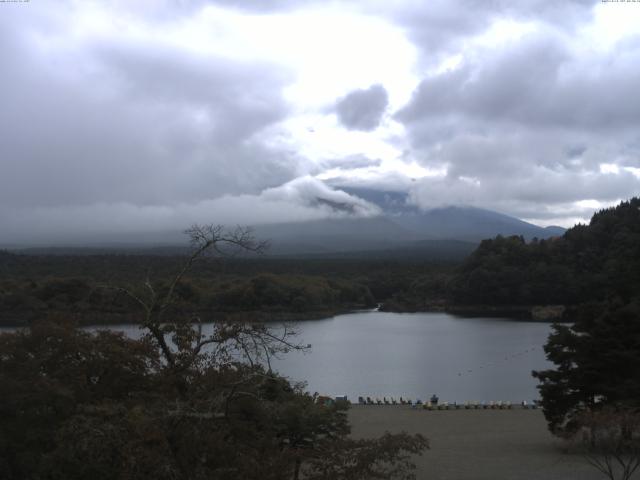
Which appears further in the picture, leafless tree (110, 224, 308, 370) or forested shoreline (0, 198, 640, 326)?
forested shoreline (0, 198, 640, 326)

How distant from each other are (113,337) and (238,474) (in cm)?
339

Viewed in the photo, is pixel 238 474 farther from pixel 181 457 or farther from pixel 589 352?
pixel 589 352

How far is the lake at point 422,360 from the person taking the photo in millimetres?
24250

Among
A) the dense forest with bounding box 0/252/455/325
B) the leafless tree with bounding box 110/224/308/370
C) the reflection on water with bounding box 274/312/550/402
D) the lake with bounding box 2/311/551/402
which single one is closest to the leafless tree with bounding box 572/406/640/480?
the leafless tree with bounding box 110/224/308/370

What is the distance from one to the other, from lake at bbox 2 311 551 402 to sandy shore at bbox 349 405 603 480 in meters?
3.68

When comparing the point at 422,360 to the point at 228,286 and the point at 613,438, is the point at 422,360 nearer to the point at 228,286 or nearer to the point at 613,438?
the point at 613,438

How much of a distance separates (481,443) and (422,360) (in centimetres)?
1690

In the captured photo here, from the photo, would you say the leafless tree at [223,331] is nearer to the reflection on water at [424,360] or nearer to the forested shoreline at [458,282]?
the reflection on water at [424,360]

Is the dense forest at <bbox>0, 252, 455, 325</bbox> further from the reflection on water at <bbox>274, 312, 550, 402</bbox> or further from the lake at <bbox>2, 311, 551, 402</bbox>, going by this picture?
the reflection on water at <bbox>274, 312, 550, 402</bbox>

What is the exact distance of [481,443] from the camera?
1392cm

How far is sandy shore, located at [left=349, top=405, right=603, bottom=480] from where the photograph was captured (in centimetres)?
1116

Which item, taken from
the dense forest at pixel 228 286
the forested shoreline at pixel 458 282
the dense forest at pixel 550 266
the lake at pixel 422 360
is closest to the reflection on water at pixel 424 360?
the lake at pixel 422 360

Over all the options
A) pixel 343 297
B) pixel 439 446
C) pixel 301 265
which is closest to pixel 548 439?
pixel 439 446

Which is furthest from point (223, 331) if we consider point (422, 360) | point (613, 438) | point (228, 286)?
point (228, 286)
